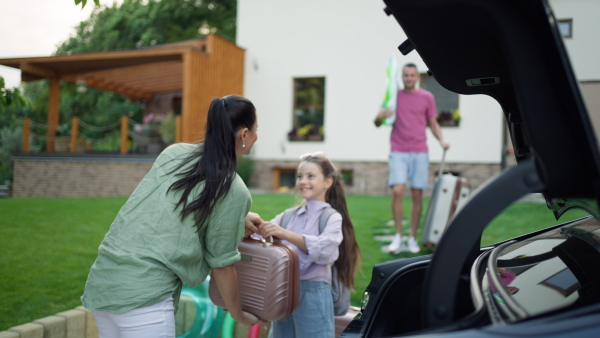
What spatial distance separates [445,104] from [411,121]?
34.4ft

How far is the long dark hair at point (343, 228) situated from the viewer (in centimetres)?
350

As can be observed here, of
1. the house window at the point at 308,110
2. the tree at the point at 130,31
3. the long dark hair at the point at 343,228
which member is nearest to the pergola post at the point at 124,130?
the house window at the point at 308,110

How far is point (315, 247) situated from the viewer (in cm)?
308

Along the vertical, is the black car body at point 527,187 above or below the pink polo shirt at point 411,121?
below

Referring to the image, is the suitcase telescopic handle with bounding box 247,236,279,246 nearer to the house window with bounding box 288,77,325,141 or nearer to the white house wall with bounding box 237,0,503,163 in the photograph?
the white house wall with bounding box 237,0,503,163

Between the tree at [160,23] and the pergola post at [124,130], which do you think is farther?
the tree at [160,23]

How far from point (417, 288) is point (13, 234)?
6.02 meters

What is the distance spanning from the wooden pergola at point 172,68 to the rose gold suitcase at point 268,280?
13.2 metres

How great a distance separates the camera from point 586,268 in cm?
153

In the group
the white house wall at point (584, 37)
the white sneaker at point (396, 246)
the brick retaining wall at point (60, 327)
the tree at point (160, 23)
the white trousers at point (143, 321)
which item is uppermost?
the tree at point (160, 23)

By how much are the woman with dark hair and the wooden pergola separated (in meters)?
13.5

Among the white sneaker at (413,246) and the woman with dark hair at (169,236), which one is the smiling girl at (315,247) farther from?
the white sneaker at (413,246)

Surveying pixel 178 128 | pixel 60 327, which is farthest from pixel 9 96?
pixel 178 128

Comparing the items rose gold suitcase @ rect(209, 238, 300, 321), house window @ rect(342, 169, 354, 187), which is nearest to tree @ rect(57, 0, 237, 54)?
house window @ rect(342, 169, 354, 187)
